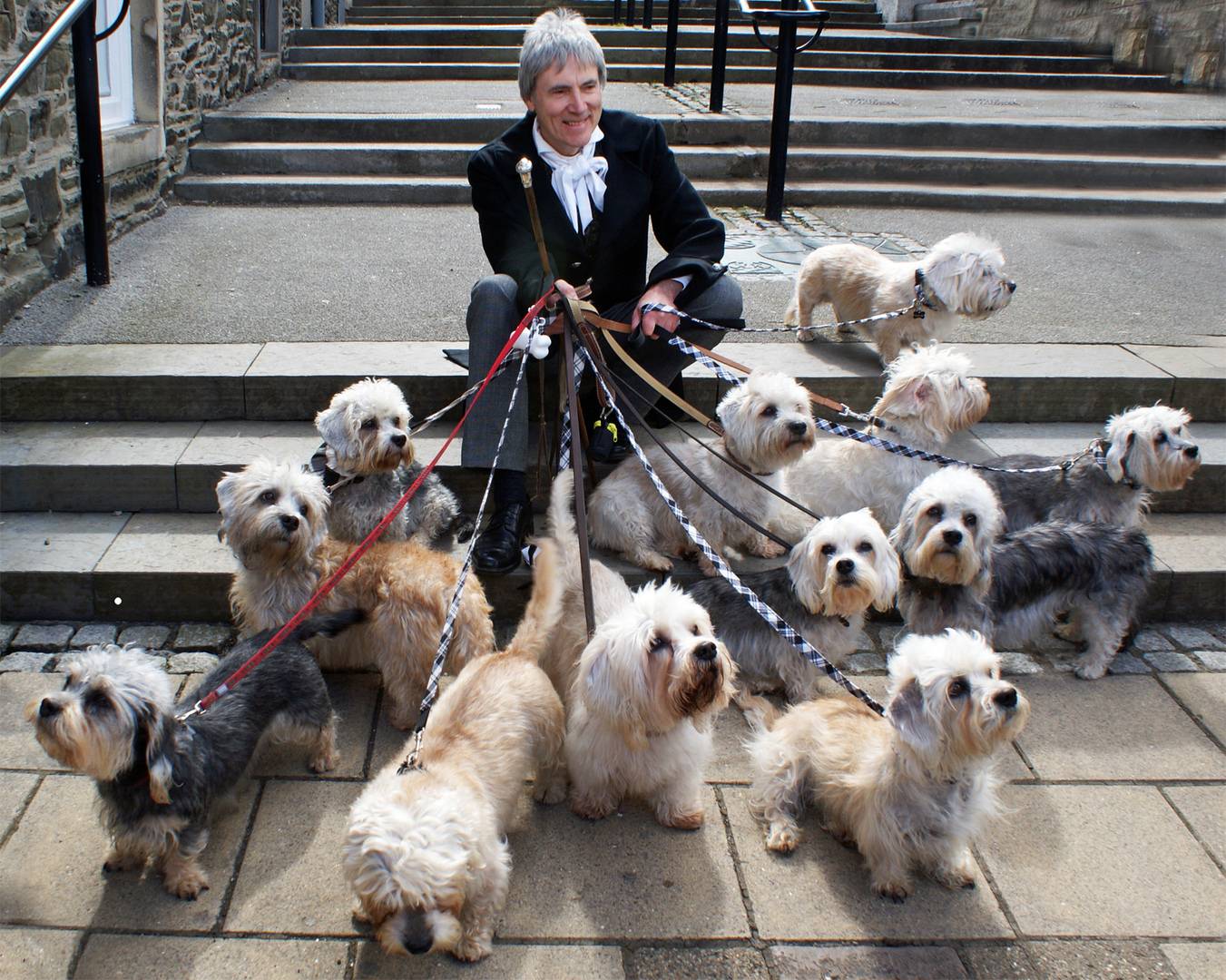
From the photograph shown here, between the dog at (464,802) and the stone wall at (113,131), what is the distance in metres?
4.37

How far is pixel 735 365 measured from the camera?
5008 millimetres

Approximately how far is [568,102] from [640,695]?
2.75 metres

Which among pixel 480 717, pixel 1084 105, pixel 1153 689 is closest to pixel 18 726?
pixel 480 717

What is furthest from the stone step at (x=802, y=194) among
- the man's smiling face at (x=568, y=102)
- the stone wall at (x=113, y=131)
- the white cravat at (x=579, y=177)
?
the man's smiling face at (x=568, y=102)

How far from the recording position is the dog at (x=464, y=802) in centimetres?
258

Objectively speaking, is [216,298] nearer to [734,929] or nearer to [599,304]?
[599,304]

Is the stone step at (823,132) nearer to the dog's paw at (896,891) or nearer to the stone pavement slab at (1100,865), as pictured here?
the stone pavement slab at (1100,865)

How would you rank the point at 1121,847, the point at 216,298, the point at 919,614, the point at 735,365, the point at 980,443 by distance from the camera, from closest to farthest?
1. the point at 1121,847
2. the point at 919,614
3. the point at 735,365
4. the point at 980,443
5. the point at 216,298

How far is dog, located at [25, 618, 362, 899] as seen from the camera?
2.85 meters

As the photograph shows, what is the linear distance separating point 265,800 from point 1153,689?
3.58m

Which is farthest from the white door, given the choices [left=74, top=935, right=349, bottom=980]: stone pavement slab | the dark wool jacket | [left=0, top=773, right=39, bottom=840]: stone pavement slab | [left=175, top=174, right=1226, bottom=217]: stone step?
[left=74, top=935, right=349, bottom=980]: stone pavement slab

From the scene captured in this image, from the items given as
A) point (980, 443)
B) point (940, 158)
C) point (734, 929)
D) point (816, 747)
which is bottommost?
point (734, 929)

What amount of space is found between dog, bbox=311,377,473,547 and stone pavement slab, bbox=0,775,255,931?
1.39 metres

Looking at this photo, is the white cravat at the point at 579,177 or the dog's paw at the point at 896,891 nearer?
the dog's paw at the point at 896,891
